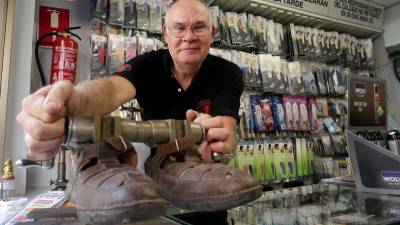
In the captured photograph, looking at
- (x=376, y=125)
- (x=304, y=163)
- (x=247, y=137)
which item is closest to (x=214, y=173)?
(x=376, y=125)

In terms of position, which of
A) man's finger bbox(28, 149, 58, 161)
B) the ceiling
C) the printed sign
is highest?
the ceiling

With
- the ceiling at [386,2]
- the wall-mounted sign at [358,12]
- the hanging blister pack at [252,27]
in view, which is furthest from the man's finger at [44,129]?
the ceiling at [386,2]

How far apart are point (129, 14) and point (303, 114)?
1.55 metres

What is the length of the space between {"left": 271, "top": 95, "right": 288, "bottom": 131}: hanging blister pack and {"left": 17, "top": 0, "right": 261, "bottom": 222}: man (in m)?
1.36

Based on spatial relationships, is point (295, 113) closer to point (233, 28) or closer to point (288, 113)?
point (288, 113)

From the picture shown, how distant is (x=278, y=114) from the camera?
2.28m

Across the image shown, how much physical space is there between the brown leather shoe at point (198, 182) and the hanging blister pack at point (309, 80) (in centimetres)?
224

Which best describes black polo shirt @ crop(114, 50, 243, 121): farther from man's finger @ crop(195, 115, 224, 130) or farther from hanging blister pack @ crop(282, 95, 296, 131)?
hanging blister pack @ crop(282, 95, 296, 131)

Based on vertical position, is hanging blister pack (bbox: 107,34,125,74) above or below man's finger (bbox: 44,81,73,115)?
above

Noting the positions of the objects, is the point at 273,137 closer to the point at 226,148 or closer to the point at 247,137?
the point at 247,137

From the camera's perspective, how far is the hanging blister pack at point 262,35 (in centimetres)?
227

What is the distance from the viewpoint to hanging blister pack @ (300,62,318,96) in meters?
2.50

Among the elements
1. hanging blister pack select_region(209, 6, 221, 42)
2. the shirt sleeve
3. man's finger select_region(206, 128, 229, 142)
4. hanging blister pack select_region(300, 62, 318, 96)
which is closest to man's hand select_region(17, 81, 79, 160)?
man's finger select_region(206, 128, 229, 142)

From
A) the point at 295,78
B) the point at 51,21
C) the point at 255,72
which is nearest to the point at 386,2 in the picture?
the point at 295,78
